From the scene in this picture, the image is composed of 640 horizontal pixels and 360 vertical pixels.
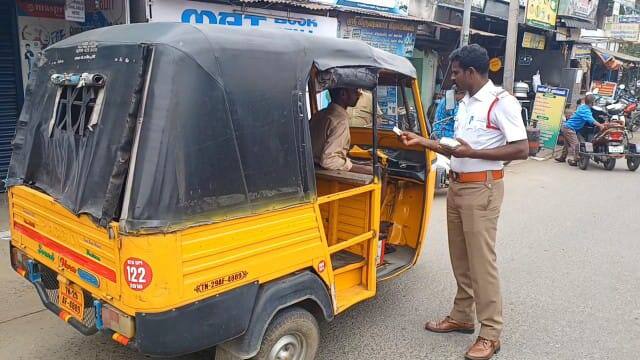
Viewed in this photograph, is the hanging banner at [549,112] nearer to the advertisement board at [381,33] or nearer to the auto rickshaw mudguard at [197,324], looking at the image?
the advertisement board at [381,33]

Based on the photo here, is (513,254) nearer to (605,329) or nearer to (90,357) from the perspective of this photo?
(605,329)

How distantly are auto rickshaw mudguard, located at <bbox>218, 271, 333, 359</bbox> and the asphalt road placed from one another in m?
0.78

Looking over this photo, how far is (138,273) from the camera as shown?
7.15 feet

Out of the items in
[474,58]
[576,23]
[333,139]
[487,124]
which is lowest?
[333,139]

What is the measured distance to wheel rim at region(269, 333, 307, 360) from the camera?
2.74 meters

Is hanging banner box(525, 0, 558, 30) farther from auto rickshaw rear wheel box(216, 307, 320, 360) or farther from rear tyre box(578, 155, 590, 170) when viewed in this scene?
auto rickshaw rear wheel box(216, 307, 320, 360)

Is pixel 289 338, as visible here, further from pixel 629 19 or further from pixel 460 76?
pixel 629 19

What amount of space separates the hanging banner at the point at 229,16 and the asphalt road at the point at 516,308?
129 inches

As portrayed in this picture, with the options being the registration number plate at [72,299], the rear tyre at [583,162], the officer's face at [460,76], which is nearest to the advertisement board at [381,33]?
the rear tyre at [583,162]

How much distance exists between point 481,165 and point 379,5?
25.8 ft

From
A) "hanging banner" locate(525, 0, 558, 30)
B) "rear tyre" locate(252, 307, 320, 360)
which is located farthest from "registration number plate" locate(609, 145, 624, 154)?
"rear tyre" locate(252, 307, 320, 360)

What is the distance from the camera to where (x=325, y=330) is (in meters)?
3.65

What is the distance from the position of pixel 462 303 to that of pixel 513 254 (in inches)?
81.3

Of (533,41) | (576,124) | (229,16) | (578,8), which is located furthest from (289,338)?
(578,8)
